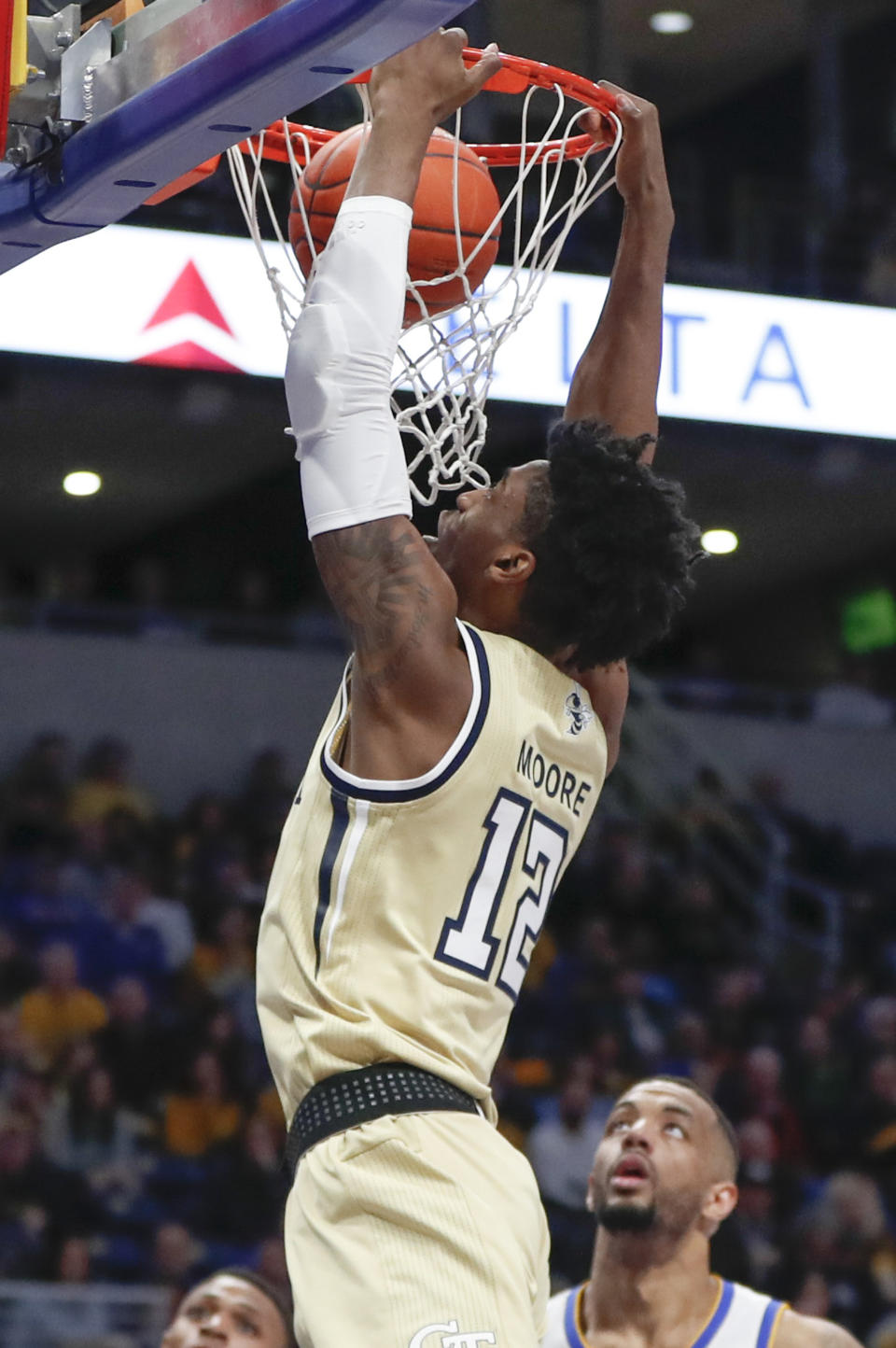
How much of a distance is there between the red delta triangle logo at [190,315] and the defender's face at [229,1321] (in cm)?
390

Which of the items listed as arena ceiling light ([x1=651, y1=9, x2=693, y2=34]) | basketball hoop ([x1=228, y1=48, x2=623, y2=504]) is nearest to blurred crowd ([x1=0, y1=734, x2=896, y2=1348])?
arena ceiling light ([x1=651, y1=9, x2=693, y2=34])

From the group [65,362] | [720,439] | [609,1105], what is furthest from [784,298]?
[609,1105]

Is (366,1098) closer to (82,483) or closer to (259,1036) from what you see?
(259,1036)

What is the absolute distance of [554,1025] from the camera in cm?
970

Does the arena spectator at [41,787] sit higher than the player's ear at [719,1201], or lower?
higher

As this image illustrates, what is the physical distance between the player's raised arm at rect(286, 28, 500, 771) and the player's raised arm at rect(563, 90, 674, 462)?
0.61 metres

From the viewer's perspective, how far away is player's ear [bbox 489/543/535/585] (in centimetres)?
273

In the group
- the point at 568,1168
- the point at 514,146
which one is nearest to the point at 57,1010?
the point at 568,1168

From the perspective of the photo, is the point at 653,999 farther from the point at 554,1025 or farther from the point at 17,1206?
the point at 17,1206

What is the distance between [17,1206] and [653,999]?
3717 mm

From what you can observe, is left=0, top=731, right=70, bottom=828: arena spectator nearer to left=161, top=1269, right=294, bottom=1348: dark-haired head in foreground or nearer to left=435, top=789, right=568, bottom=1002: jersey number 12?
left=161, top=1269, right=294, bottom=1348: dark-haired head in foreground

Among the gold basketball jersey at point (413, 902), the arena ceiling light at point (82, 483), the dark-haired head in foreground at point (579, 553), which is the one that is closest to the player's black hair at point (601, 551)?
the dark-haired head in foreground at point (579, 553)

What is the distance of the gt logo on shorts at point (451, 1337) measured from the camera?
239cm

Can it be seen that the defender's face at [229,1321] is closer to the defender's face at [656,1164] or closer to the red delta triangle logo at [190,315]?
the defender's face at [656,1164]
